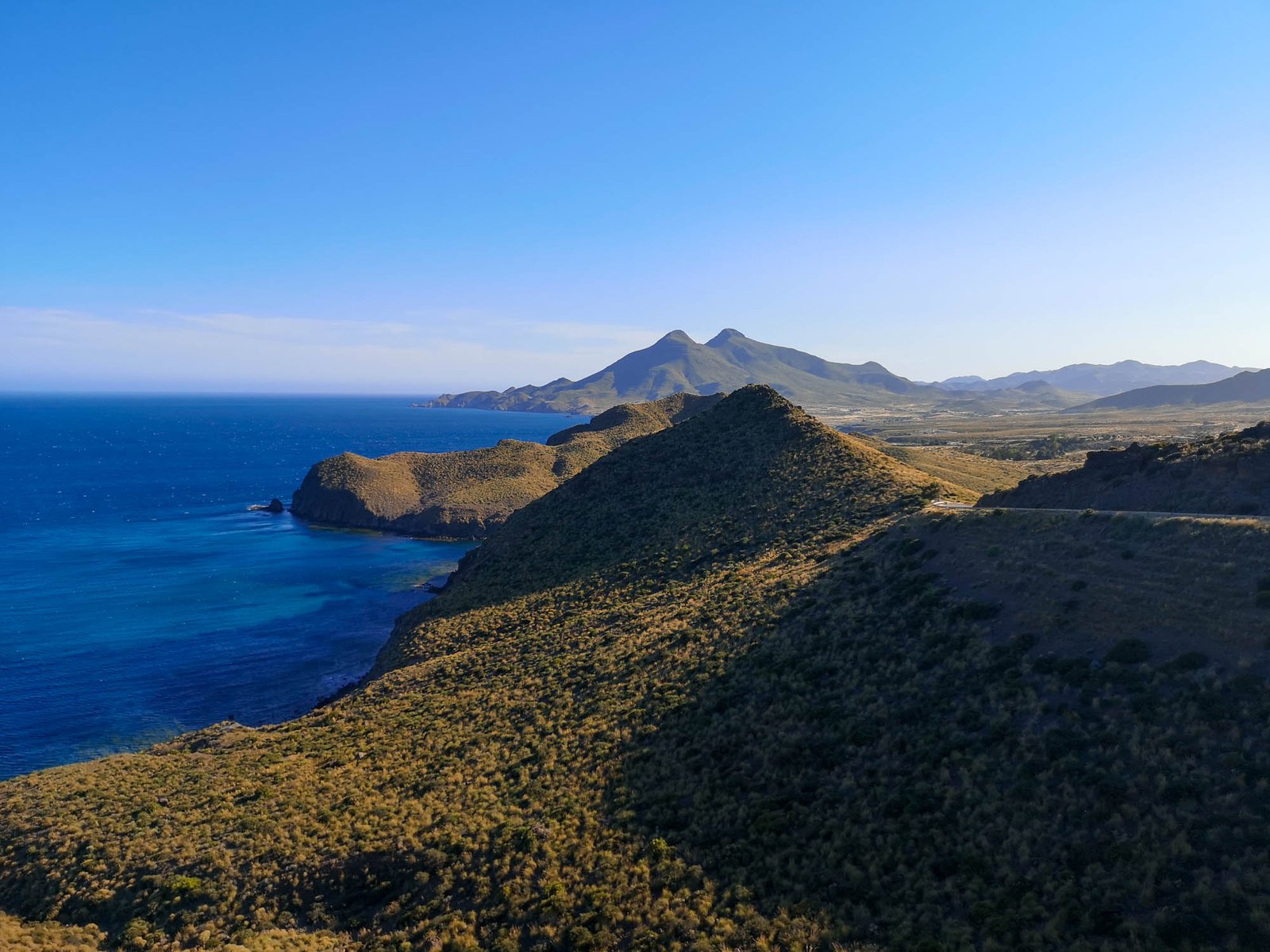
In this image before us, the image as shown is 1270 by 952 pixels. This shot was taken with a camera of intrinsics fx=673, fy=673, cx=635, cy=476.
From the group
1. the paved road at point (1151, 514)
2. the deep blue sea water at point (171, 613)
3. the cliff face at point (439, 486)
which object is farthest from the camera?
the cliff face at point (439, 486)

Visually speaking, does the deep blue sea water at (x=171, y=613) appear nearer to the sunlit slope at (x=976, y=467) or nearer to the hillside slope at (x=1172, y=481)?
the hillside slope at (x=1172, y=481)

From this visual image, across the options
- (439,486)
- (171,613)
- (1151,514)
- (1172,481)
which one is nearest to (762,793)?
(1151,514)

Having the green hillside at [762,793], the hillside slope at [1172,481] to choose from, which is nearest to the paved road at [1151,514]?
the hillside slope at [1172,481]

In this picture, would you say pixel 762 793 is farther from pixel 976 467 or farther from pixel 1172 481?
pixel 976 467

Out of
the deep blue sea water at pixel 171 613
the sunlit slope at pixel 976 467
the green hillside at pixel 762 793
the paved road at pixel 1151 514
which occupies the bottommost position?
the deep blue sea water at pixel 171 613

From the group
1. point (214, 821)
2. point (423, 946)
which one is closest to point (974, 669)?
point (423, 946)

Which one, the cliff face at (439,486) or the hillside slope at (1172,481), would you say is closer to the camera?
the hillside slope at (1172,481)

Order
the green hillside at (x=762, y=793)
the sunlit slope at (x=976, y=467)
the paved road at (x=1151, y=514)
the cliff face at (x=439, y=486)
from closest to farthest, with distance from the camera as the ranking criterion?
the green hillside at (x=762, y=793) < the paved road at (x=1151, y=514) < the sunlit slope at (x=976, y=467) < the cliff face at (x=439, y=486)
